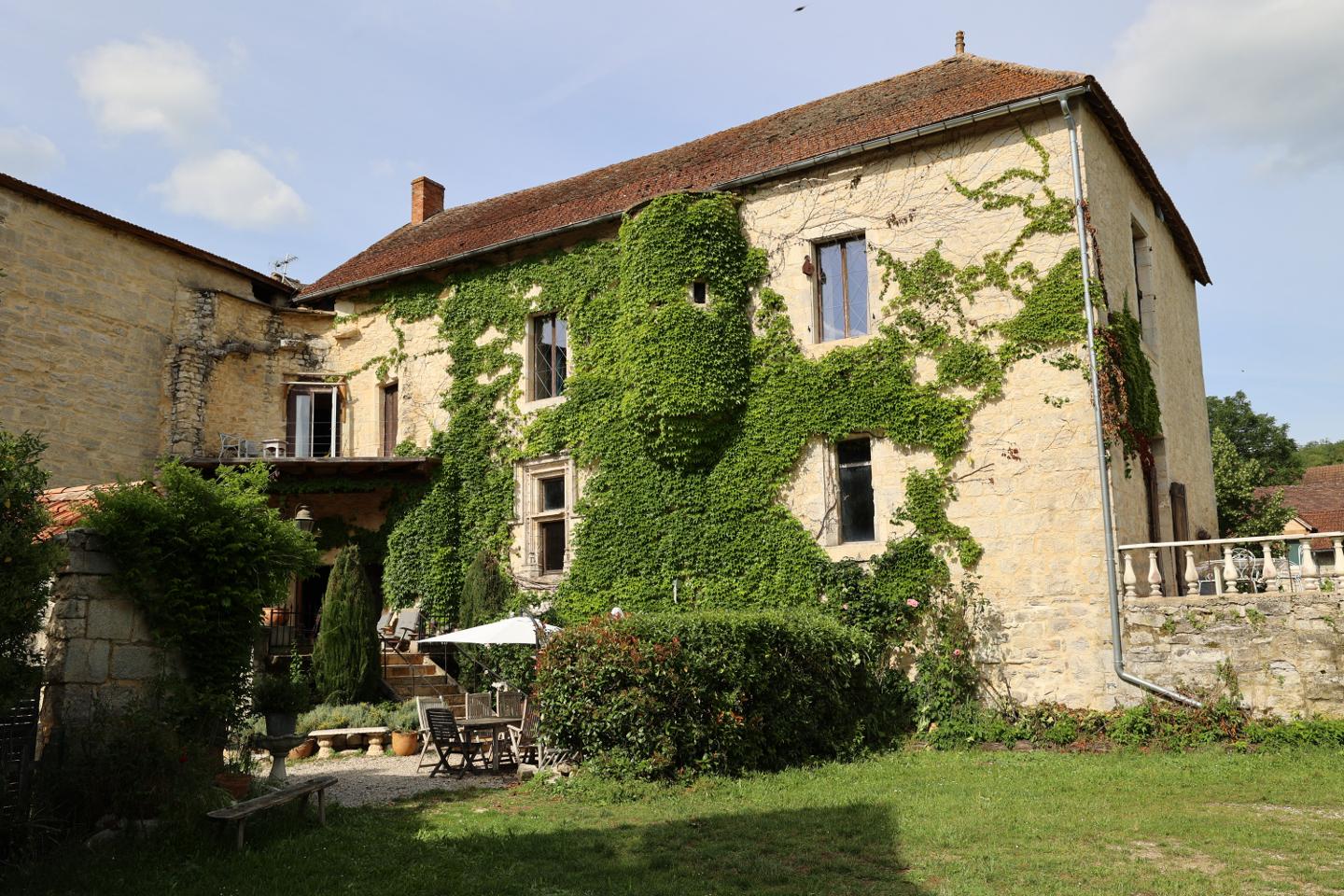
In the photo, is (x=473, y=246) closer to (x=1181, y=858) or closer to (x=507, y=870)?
(x=507, y=870)

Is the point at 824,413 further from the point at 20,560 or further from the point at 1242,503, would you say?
the point at 1242,503

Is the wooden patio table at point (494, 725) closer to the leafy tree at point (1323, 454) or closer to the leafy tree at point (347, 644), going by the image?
the leafy tree at point (347, 644)

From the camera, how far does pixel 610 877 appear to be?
23.4ft

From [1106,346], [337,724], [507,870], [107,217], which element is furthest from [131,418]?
[1106,346]

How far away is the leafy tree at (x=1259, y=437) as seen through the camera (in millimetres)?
46094

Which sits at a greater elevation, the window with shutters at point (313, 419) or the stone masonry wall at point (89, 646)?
the window with shutters at point (313, 419)

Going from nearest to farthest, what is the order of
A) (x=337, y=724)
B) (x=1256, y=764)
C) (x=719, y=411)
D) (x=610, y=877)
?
(x=610, y=877) → (x=1256, y=764) → (x=337, y=724) → (x=719, y=411)

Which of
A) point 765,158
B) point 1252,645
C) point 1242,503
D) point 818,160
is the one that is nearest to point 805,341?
point 818,160

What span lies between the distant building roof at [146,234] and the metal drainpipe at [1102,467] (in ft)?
52.4

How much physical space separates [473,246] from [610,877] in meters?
14.6

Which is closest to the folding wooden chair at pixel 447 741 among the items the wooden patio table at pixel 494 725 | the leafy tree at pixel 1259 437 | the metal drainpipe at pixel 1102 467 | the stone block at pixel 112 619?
the wooden patio table at pixel 494 725

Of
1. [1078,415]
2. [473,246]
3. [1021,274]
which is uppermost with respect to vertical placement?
[473,246]

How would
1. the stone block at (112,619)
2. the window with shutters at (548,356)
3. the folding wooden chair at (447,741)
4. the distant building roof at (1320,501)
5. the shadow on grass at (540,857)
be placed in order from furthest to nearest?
the distant building roof at (1320,501), the window with shutters at (548,356), the folding wooden chair at (447,741), the stone block at (112,619), the shadow on grass at (540,857)

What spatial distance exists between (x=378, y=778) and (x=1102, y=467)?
385 inches
